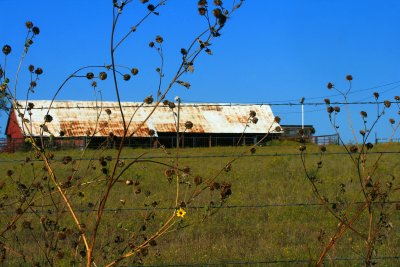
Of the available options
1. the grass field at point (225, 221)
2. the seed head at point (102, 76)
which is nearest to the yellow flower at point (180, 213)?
the grass field at point (225, 221)

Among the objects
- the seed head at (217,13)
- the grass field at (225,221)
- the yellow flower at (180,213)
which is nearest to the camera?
the seed head at (217,13)

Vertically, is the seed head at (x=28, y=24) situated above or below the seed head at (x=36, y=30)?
above

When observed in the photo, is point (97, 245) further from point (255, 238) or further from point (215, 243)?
point (255, 238)

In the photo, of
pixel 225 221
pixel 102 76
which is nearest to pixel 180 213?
pixel 102 76

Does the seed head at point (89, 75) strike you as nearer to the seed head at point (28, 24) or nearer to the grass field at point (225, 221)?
the seed head at point (28, 24)

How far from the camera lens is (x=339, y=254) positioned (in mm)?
6766

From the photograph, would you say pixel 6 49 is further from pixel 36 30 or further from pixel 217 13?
pixel 217 13

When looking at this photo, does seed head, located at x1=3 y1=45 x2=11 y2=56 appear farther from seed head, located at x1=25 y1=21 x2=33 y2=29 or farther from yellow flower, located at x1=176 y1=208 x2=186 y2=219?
yellow flower, located at x1=176 y1=208 x2=186 y2=219

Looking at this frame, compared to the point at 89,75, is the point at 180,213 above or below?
below

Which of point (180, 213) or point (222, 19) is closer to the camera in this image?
point (222, 19)

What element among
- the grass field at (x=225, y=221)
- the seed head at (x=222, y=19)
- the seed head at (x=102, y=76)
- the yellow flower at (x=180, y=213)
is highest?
the seed head at (x=222, y=19)

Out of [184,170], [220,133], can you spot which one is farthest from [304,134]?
[220,133]

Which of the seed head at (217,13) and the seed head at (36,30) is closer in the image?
the seed head at (217,13)

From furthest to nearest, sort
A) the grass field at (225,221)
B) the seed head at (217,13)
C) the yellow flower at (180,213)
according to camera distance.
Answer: the grass field at (225,221), the yellow flower at (180,213), the seed head at (217,13)
